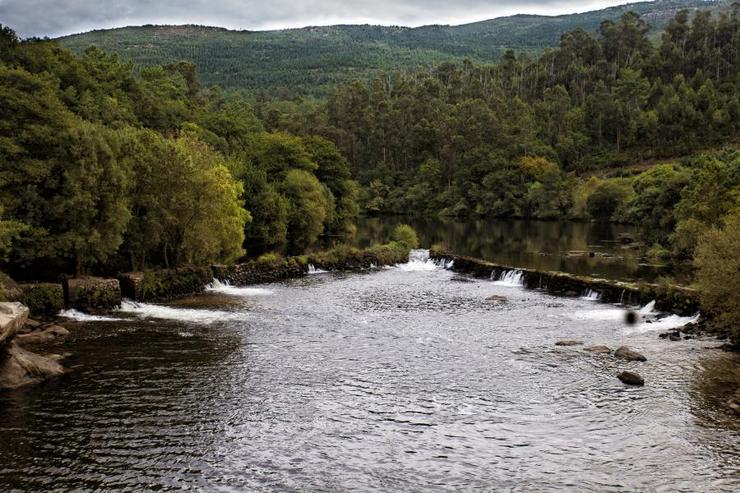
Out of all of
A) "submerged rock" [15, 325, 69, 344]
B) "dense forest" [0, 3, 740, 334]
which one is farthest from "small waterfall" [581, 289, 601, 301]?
"submerged rock" [15, 325, 69, 344]

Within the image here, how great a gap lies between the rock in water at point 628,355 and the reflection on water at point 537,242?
27574mm

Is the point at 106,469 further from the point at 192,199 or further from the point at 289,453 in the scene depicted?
the point at 192,199

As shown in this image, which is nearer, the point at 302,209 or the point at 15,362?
the point at 15,362

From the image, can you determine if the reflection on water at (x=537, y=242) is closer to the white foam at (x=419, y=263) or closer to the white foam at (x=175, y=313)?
the white foam at (x=419, y=263)

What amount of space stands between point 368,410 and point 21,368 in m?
15.7

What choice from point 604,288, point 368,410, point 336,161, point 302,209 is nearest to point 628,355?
point 368,410

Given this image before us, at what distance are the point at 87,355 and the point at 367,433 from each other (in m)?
17.4

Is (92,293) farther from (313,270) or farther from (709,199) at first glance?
(709,199)

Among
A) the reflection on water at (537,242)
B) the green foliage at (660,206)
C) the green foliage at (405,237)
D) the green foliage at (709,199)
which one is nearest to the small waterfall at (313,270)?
the green foliage at (405,237)

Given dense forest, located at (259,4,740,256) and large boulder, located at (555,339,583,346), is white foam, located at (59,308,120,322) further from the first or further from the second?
dense forest, located at (259,4,740,256)

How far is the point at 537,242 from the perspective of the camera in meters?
96.9

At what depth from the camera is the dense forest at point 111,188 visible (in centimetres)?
4408

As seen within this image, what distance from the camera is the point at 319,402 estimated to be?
27.6 m

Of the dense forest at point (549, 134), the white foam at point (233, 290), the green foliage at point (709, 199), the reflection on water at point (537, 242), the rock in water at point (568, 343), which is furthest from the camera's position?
the dense forest at point (549, 134)
